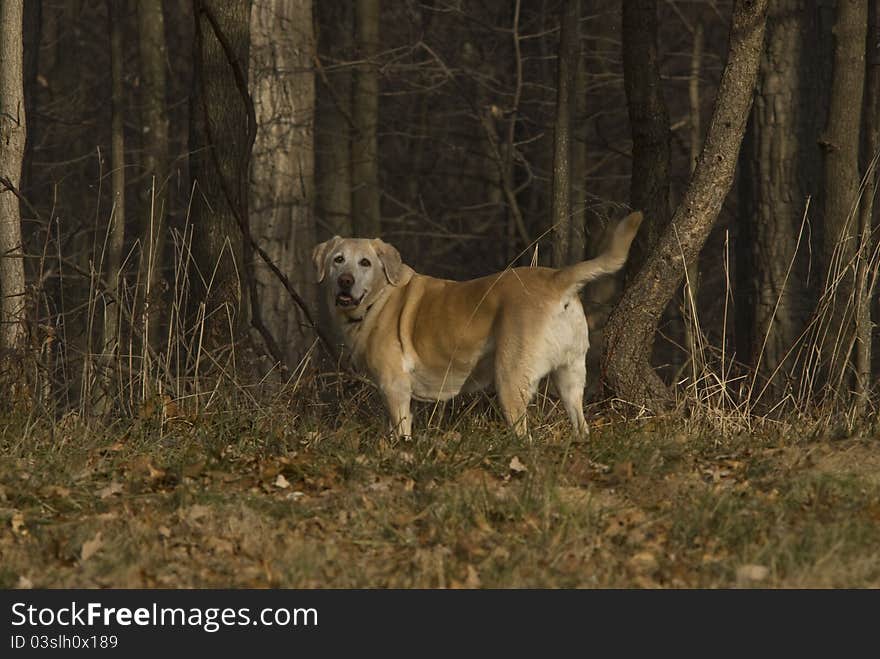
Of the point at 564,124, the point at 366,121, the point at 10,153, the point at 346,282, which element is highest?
the point at 564,124

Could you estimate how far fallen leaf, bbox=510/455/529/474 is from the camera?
6.04 metres

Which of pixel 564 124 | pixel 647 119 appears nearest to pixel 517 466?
pixel 647 119

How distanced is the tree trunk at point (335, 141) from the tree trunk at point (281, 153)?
226cm

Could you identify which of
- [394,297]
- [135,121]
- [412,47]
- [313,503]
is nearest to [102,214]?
[135,121]

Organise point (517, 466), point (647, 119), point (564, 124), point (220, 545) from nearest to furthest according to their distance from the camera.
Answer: point (220, 545) < point (517, 466) < point (647, 119) < point (564, 124)

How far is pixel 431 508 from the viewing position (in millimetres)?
5438

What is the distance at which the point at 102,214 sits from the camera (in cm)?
1948

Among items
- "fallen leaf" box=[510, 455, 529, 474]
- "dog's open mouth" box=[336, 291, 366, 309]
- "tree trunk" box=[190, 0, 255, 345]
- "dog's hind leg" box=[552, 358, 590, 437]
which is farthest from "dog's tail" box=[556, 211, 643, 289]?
"tree trunk" box=[190, 0, 255, 345]

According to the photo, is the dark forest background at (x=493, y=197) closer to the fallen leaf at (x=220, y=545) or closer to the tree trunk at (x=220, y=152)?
the tree trunk at (x=220, y=152)

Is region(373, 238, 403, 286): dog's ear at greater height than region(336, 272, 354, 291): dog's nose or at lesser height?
greater

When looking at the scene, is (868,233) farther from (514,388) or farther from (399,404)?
(399,404)

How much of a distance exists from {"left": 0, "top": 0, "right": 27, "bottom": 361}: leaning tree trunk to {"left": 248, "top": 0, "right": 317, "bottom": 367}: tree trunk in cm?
330

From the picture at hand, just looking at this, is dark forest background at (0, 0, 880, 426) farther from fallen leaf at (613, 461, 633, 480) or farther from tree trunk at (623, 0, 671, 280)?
fallen leaf at (613, 461, 633, 480)

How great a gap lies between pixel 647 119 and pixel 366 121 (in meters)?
7.35
